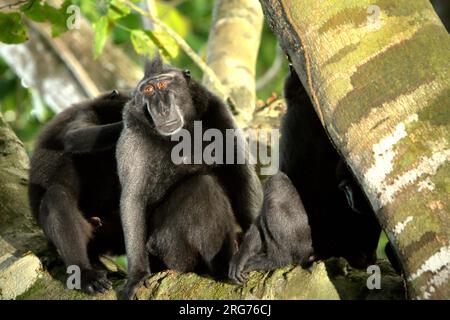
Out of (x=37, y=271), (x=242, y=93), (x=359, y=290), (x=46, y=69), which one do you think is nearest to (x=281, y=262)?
(x=359, y=290)

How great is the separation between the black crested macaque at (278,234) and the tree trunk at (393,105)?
1.09 metres

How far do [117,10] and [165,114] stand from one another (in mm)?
1834

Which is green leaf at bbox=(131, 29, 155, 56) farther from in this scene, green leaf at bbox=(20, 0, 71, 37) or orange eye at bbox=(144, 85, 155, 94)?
orange eye at bbox=(144, 85, 155, 94)

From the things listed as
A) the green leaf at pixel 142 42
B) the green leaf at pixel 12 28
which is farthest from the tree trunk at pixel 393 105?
the green leaf at pixel 12 28

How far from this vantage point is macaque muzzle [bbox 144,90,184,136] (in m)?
5.50

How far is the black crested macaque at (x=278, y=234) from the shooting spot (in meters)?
4.45

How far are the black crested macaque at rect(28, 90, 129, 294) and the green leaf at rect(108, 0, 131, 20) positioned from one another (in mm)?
786

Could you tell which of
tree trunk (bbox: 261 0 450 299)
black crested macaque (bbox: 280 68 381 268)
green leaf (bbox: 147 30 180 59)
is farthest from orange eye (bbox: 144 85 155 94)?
tree trunk (bbox: 261 0 450 299)

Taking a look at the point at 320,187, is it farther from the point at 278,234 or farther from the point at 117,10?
the point at 117,10

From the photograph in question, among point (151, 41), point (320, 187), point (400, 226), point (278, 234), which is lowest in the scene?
point (320, 187)

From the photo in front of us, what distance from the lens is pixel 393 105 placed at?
325 centimetres

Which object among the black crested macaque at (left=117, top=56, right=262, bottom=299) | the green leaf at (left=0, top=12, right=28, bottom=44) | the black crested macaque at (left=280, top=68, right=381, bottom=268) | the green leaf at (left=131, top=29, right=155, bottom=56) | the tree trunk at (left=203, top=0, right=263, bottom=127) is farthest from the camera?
the tree trunk at (left=203, top=0, right=263, bottom=127)

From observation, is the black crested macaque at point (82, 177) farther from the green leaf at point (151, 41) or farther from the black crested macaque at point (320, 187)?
the black crested macaque at point (320, 187)

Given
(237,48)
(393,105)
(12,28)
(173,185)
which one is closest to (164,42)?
(237,48)
